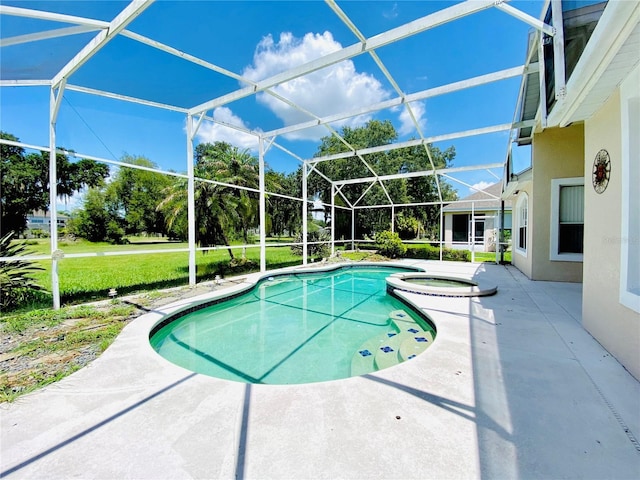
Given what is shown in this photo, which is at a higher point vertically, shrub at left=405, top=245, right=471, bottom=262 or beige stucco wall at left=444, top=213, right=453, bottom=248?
beige stucco wall at left=444, top=213, right=453, bottom=248

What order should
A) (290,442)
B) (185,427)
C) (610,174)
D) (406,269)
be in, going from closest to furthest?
(290,442) → (185,427) → (610,174) → (406,269)

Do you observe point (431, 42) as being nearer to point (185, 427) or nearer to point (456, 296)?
point (456, 296)

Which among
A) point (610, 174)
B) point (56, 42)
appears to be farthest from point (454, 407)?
point (56, 42)

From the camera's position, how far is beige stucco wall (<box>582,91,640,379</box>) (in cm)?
278

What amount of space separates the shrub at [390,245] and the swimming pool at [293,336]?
6855 millimetres

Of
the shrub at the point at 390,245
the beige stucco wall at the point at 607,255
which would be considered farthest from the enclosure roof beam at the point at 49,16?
the shrub at the point at 390,245

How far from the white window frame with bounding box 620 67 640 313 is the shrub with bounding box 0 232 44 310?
876 centimetres

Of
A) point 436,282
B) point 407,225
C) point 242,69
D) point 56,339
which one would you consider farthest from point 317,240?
point 56,339

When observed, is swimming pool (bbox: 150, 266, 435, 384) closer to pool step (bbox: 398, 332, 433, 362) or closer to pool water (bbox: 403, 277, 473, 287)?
pool step (bbox: 398, 332, 433, 362)

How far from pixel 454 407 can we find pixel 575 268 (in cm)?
716

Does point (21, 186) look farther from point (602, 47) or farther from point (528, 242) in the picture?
point (528, 242)

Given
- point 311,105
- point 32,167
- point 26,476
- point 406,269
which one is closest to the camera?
point 26,476

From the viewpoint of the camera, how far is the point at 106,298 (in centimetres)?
621

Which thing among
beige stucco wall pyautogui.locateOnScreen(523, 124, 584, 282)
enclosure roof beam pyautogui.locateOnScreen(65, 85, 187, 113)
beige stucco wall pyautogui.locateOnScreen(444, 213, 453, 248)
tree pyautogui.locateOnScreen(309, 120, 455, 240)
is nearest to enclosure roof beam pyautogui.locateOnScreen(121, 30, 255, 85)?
enclosure roof beam pyautogui.locateOnScreen(65, 85, 187, 113)
